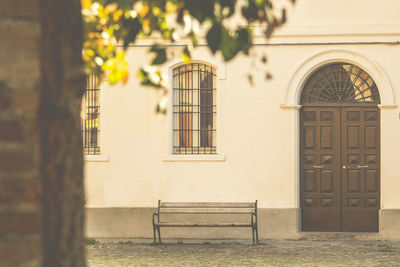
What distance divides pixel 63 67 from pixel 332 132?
12332mm

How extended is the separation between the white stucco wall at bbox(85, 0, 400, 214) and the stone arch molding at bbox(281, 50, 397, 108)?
0.02 m

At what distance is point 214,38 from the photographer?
3.36 m

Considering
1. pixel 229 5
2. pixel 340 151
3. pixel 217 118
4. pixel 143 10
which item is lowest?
pixel 340 151

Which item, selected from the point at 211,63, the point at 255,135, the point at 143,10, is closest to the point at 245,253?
the point at 255,135

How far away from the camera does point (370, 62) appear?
558 inches

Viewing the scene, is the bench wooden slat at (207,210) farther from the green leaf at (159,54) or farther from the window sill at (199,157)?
the green leaf at (159,54)

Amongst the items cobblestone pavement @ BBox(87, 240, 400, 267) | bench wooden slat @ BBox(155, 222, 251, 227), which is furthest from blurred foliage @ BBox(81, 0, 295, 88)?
bench wooden slat @ BBox(155, 222, 251, 227)

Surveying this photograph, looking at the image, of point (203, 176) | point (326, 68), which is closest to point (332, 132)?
point (326, 68)

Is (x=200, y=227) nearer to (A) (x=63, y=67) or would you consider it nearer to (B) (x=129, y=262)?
(B) (x=129, y=262)

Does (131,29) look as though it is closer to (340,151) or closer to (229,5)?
(229,5)

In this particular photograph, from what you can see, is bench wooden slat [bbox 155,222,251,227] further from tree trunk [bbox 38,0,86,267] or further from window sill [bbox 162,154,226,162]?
tree trunk [bbox 38,0,86,267]

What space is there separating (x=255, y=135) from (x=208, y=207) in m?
1.60

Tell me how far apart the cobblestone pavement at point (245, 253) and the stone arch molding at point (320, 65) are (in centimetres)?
266

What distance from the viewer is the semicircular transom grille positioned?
14.3 meters
